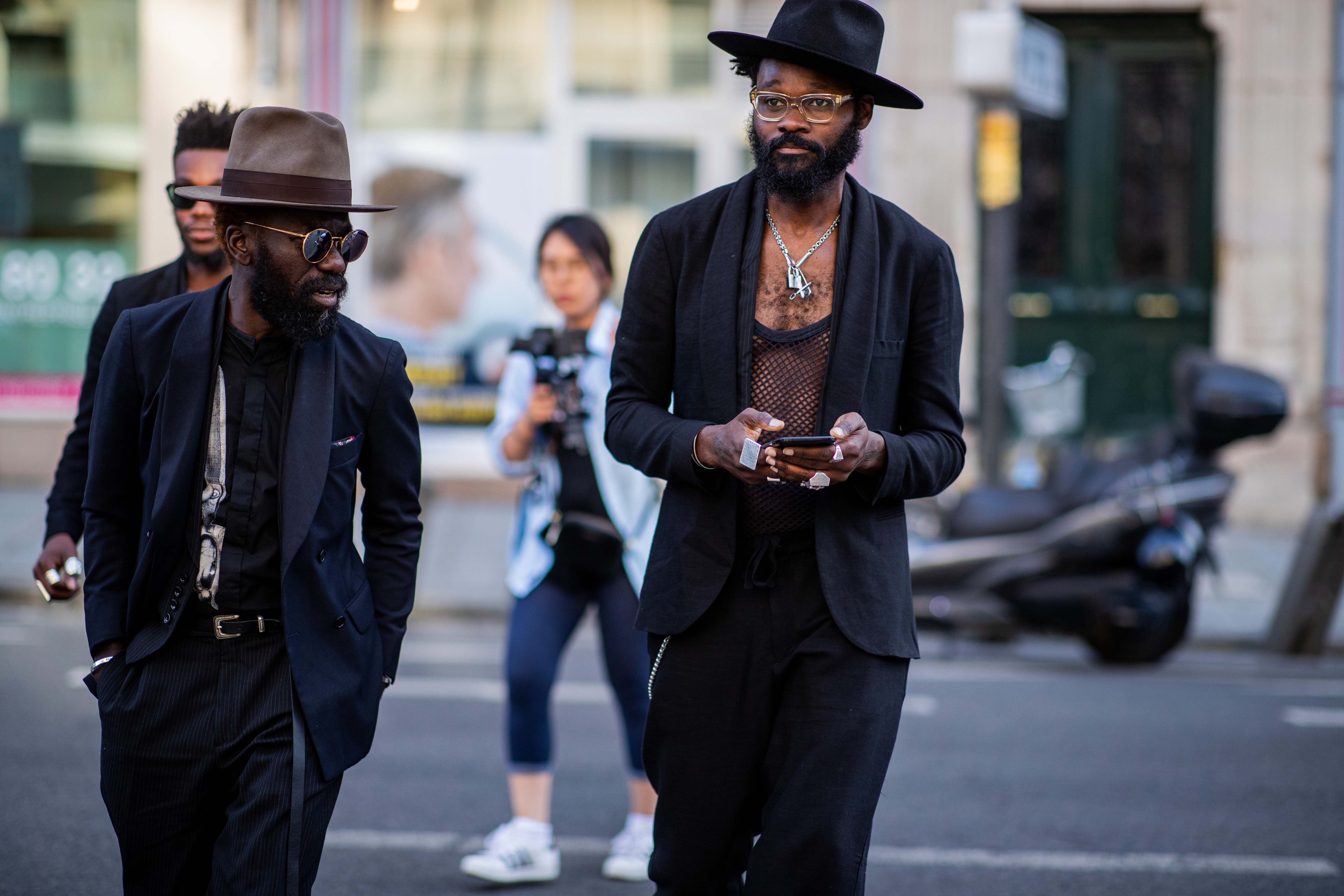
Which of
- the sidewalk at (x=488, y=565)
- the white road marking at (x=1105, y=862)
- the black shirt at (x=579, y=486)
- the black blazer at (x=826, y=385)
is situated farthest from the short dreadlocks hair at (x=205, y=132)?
the sidewalk at (x=488, y=565)

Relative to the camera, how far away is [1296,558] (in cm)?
847

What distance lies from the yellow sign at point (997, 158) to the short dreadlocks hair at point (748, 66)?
6.47m

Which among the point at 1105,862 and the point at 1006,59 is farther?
the point at 1006,59

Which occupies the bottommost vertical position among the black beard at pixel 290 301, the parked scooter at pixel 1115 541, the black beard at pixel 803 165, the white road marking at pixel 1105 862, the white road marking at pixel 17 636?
the white road marking at pixel 17 636

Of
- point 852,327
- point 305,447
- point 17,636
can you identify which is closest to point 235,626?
point 305,447

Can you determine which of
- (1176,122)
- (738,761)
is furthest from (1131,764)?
(1176,122)

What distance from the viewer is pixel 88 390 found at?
146 inches

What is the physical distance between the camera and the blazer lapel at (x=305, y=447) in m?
2.75

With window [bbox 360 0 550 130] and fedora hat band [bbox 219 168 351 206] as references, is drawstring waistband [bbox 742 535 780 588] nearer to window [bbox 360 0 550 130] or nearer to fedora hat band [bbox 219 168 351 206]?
fedora hat band [bbox 219 168 351 206]

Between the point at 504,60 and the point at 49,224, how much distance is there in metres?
4.27

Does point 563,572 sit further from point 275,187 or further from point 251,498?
point 275,187

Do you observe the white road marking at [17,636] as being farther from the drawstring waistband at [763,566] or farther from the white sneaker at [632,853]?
the drawstring waistband at [763,566]

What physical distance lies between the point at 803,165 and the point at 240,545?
4.33ft

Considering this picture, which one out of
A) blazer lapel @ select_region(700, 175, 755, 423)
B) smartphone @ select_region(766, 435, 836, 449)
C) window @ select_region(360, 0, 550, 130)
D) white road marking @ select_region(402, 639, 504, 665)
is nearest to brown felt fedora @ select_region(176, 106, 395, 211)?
blazer lapel @ select_region(700, 175, 755, 423)
